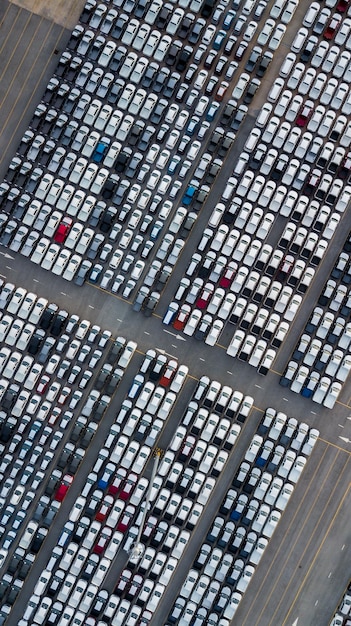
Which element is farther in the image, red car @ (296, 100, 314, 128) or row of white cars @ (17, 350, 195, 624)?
red car @ (296, 100, 314, 128)

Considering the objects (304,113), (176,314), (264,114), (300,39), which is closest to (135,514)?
(176,314)

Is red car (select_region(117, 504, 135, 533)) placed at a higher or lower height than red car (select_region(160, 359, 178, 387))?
lower

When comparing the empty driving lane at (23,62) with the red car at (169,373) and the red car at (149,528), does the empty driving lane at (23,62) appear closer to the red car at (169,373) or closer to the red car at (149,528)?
the red car at (169,373)

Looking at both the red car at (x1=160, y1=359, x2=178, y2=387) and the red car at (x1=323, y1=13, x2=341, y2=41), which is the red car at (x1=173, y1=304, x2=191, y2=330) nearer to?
the red car at (x1=160, y1=359, x2=178, y2=387)

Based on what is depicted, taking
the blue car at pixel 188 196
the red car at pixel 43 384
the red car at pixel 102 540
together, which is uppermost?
the blue car at pixel 188 196

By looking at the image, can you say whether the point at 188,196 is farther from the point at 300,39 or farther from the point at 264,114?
the point at 300,39

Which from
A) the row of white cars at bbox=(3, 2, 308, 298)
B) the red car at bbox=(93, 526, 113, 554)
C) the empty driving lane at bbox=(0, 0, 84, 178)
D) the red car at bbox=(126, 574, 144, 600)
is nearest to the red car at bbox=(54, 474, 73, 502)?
the red car at bbox=(93, 526, 113, 554)

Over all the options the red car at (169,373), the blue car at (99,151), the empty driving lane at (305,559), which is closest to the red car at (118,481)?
the red car at (169,373)
